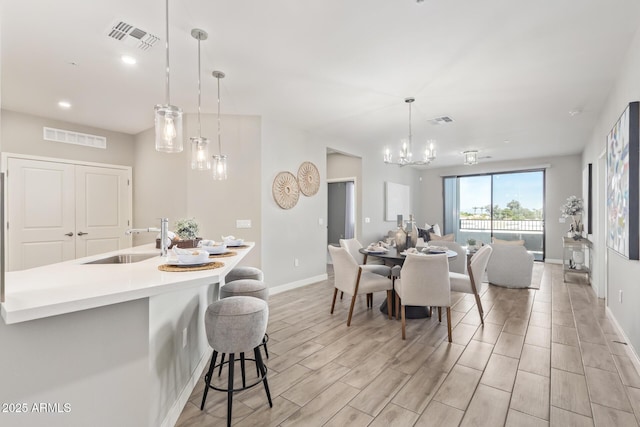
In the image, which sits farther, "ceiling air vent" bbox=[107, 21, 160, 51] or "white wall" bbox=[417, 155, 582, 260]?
"white wall" bbox=[417, 155, 582, 260]

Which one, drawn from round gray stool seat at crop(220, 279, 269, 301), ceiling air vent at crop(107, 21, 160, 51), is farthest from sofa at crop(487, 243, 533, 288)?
ceiling air vent at crop(107, 21, 160, 51)

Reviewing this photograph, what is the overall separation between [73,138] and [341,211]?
5253 mm

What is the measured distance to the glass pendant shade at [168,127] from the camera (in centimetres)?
193

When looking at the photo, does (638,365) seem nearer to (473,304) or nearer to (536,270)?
(473,304)

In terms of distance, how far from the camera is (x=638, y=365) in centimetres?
231

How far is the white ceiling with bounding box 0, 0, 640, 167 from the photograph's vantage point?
Result: 6.97 ft

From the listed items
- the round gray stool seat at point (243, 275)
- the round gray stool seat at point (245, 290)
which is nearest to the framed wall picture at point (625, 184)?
the round gray stool seat at point (245, 290)

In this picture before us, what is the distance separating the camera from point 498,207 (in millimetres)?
8180

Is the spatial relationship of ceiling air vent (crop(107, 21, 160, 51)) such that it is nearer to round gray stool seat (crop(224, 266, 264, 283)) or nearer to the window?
round gray stool seat (crop(224, 266, 264, 283))

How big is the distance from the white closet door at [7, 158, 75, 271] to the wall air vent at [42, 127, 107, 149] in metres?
0.38

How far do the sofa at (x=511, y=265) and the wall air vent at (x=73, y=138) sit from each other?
6730 millimetres

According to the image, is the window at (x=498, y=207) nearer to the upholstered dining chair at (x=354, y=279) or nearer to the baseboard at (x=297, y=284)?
the baseboard at (x=297, y=284)

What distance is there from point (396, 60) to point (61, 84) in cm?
359

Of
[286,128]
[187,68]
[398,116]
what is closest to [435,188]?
[398,116]
